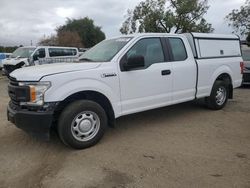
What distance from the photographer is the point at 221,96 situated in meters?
7.41

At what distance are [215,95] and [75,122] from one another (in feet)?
12.9

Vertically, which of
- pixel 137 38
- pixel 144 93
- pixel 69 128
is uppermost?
pixel 137 38

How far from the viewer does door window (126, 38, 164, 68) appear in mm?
5516

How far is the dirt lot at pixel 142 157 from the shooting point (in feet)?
12.2

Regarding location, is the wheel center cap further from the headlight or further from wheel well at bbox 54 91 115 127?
the headlight

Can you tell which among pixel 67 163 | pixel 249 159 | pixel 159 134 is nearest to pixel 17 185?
pixel 67 163

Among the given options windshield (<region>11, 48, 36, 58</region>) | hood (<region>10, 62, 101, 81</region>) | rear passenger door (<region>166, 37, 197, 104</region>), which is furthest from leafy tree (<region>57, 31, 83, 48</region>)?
hood (<region>10, 62, 101, 81</region>)

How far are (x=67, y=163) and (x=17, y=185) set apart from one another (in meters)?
0.79

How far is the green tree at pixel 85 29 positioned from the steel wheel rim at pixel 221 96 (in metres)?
51.1

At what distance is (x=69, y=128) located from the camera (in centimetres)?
455

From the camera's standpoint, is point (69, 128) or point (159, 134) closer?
point (69, 128)

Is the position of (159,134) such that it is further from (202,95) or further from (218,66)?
(218,66)

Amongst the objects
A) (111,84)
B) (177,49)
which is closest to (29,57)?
(177,49)

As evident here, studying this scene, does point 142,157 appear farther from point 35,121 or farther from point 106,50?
point 106,50
